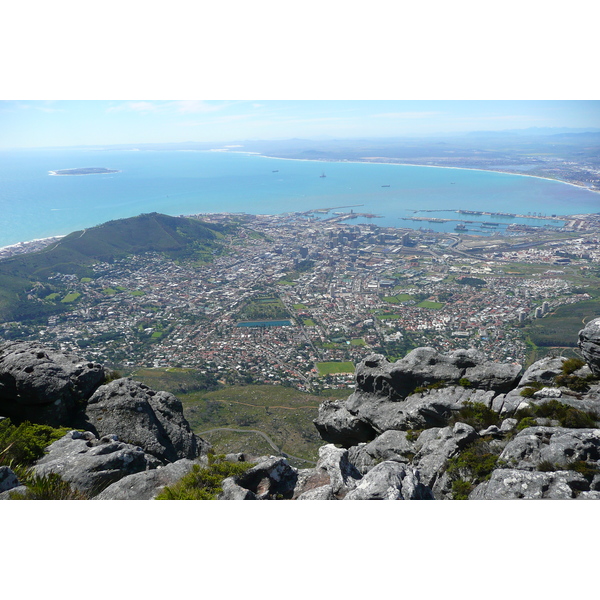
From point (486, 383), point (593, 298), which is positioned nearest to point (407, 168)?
point (593, 298)

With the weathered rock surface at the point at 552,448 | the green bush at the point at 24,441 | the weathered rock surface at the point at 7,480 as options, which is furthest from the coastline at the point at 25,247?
the weathered rock surface at the point at 552,448

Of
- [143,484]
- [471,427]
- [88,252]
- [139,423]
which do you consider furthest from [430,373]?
[88,252]

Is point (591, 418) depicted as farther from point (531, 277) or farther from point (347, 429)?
point (531, 277)

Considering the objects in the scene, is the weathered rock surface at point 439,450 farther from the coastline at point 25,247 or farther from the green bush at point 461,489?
the coastline at point 25,247

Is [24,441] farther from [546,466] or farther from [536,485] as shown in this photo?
[546,466]

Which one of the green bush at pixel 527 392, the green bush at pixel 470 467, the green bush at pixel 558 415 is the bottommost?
the green bush at pixel 470 467

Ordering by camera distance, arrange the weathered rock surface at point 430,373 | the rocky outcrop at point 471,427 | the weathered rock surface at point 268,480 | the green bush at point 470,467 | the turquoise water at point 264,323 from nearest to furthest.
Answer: the rocky outcrop at point 471,427, the weathered rock surface at point 268,480, the green bush at point 470,467, the weathered rock surface at point 430,373, the turquoise water at point 264,323

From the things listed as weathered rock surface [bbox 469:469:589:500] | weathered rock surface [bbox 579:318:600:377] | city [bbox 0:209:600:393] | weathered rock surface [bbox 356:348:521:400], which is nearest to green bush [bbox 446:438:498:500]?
weathered rock surface [bbox 469:469:589:500]

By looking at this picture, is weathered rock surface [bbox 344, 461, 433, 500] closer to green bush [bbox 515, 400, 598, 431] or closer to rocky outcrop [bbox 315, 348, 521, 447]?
green bush [bbox 515, 400, 598, 431]
